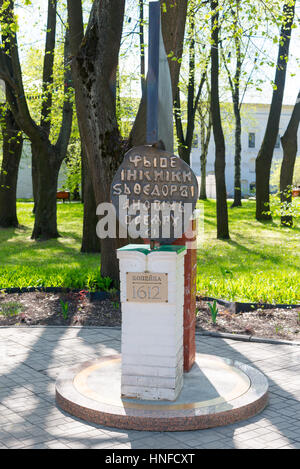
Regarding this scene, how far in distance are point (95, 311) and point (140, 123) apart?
332cm

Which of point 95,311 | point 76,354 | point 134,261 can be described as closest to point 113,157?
point 95,311

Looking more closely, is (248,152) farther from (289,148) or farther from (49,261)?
(49,261)

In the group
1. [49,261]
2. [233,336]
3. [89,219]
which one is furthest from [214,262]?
[233,336]

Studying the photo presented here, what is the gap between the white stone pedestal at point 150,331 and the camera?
19.1ft

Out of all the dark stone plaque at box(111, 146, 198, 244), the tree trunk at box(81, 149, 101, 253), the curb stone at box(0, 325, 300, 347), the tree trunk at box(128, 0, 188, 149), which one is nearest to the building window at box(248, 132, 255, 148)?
the tree trunk at box(81, 149, 101, 253)

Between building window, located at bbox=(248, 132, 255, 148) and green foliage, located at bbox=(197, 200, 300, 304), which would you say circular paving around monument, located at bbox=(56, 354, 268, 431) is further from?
building window, located at bbox=(248, 132, 255, 148)

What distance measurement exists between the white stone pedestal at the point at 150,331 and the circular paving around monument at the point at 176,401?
6.2 inches

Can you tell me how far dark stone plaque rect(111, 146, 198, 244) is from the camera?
20.2 ft

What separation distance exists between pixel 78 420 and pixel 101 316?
4369mm

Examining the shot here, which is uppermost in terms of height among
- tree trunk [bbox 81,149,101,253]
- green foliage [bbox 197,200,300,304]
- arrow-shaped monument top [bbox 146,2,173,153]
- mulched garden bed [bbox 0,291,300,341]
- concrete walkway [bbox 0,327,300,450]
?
arrow-shaped monument top [bbox 146,2,173,153]

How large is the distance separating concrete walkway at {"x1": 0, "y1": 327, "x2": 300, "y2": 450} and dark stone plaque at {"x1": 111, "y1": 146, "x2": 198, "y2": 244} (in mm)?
1930
